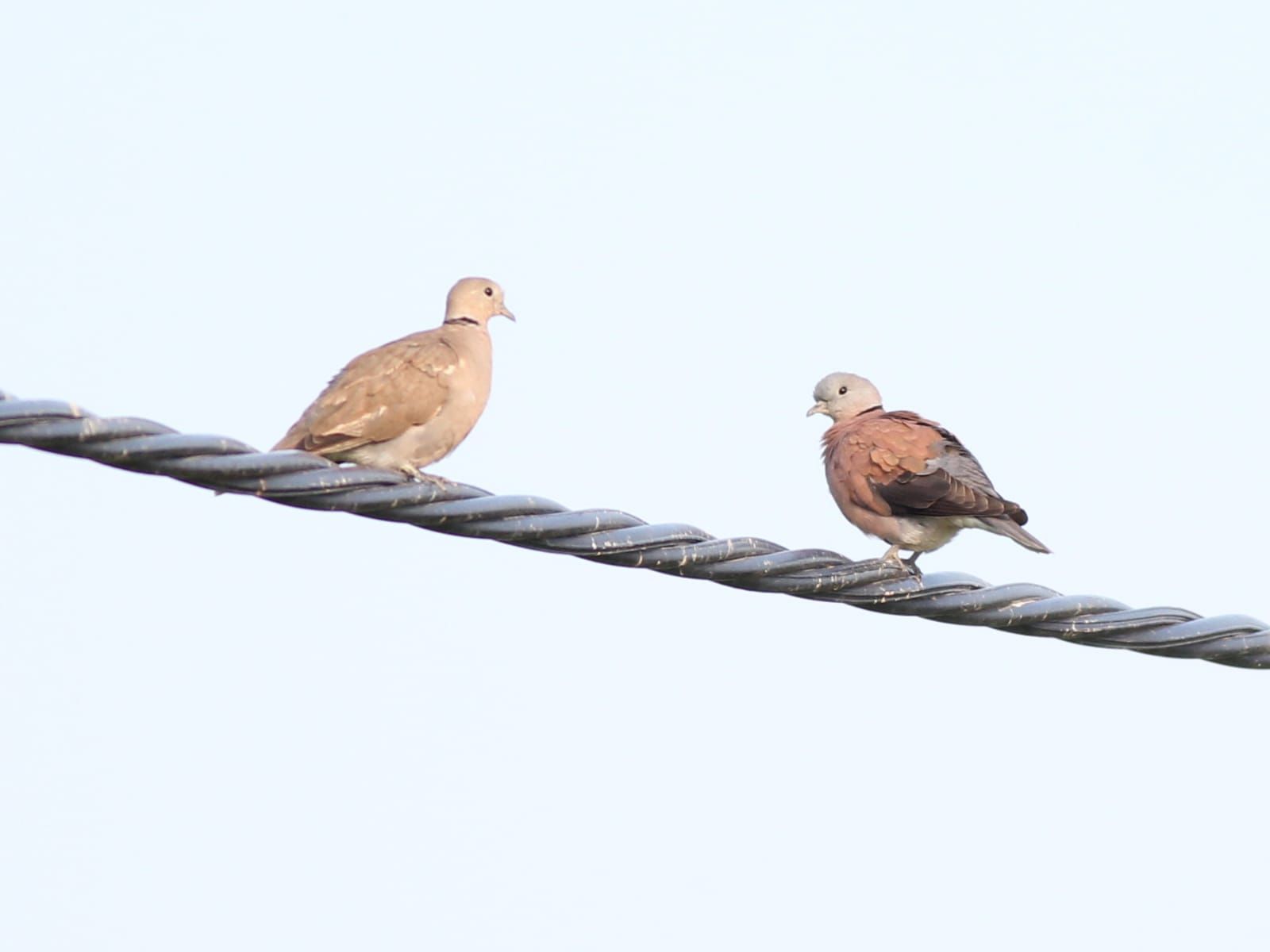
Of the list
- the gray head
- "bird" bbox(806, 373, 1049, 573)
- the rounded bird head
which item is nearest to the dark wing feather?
"bird" bbox(806, 373, 1049, 573)

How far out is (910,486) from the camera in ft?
24.0

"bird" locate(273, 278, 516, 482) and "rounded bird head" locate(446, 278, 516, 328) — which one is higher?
"rounded bird head" locate(446, 278, 516, 328)

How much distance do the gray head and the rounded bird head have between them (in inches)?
67.1

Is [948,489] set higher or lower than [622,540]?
higher

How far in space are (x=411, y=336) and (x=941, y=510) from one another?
226 centimetres

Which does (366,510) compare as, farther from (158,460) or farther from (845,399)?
(845,399)

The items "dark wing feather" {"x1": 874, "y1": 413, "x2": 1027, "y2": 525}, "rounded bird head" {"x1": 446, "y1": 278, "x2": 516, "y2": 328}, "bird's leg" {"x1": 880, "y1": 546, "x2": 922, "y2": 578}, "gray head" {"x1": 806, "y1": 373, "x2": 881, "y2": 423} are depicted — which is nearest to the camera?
"dark wing feather" {"x1": 874, "y1": 413, "x2": 1027, "y2": 525}

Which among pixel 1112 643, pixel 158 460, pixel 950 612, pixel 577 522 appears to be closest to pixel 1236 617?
pixel 1112 643

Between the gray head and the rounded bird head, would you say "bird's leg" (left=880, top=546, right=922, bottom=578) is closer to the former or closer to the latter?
the gray head

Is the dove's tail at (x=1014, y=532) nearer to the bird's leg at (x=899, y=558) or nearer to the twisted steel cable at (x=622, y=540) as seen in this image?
the bird's leg at (x=899, y=558)

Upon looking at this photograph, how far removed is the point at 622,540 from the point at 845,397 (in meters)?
4.35

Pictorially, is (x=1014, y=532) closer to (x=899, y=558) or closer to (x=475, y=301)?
(x=899, y=558)

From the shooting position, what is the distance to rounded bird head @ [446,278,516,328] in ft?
27.3

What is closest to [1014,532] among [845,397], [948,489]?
[948,489]
